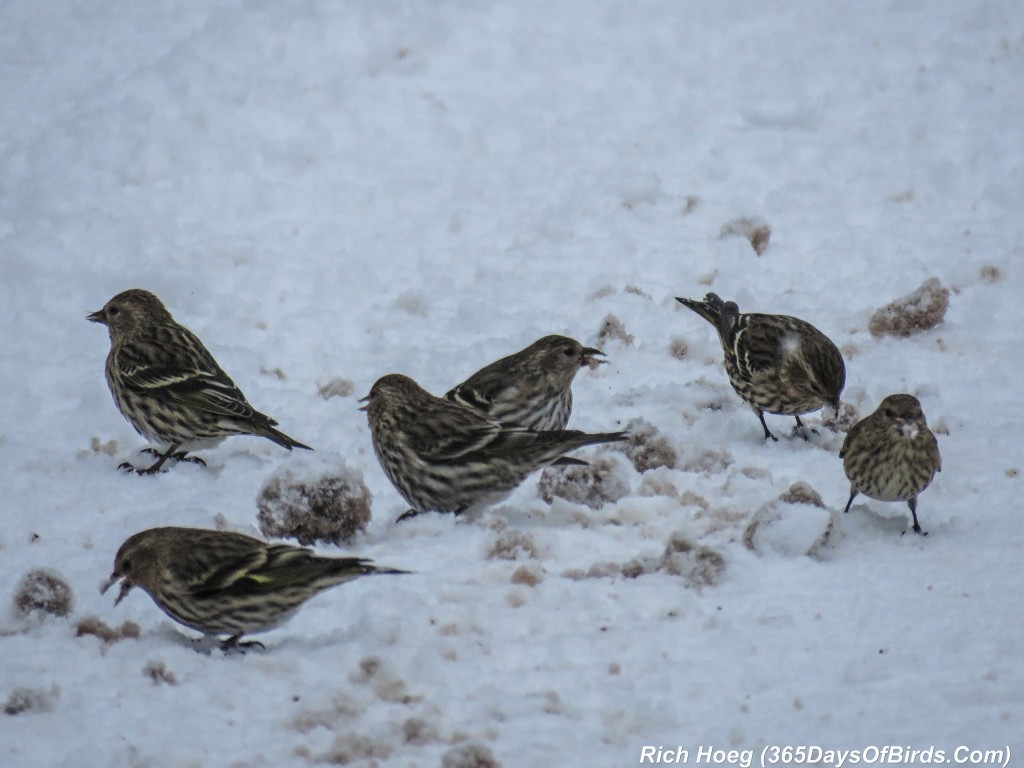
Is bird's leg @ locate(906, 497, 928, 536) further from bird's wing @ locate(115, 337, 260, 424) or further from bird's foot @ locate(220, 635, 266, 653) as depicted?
bird's wing @ locate(115, 337, 260, 424)

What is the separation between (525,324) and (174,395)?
227 centimetres

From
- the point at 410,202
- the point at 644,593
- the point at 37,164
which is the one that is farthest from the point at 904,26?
the point at 644,593

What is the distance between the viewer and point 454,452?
6262 millimetres

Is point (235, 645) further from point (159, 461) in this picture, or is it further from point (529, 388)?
point (529, 388)

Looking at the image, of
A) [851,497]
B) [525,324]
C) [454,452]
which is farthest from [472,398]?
[851,497]

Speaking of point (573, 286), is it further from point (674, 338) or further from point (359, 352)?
point (359, 352)

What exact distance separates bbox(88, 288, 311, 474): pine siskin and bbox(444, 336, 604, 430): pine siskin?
0.94 meters

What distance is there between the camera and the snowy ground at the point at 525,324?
15.0 ft

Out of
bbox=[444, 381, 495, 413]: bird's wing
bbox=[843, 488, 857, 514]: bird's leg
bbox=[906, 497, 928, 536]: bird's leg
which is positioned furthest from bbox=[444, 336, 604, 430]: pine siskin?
bbox=[906, 497, 928, 536]: bird's leg

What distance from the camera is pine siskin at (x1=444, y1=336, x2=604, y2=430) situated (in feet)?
23.0

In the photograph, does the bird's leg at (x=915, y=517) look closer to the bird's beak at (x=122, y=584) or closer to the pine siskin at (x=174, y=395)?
the pine siskin at (x=174, y=395)

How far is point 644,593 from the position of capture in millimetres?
5312

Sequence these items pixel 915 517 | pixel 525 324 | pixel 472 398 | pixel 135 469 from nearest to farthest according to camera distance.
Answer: pixel 915 517, pixel 135 469, pixel 472 398, pixel 525 324

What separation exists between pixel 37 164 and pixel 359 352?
278 centimetres
